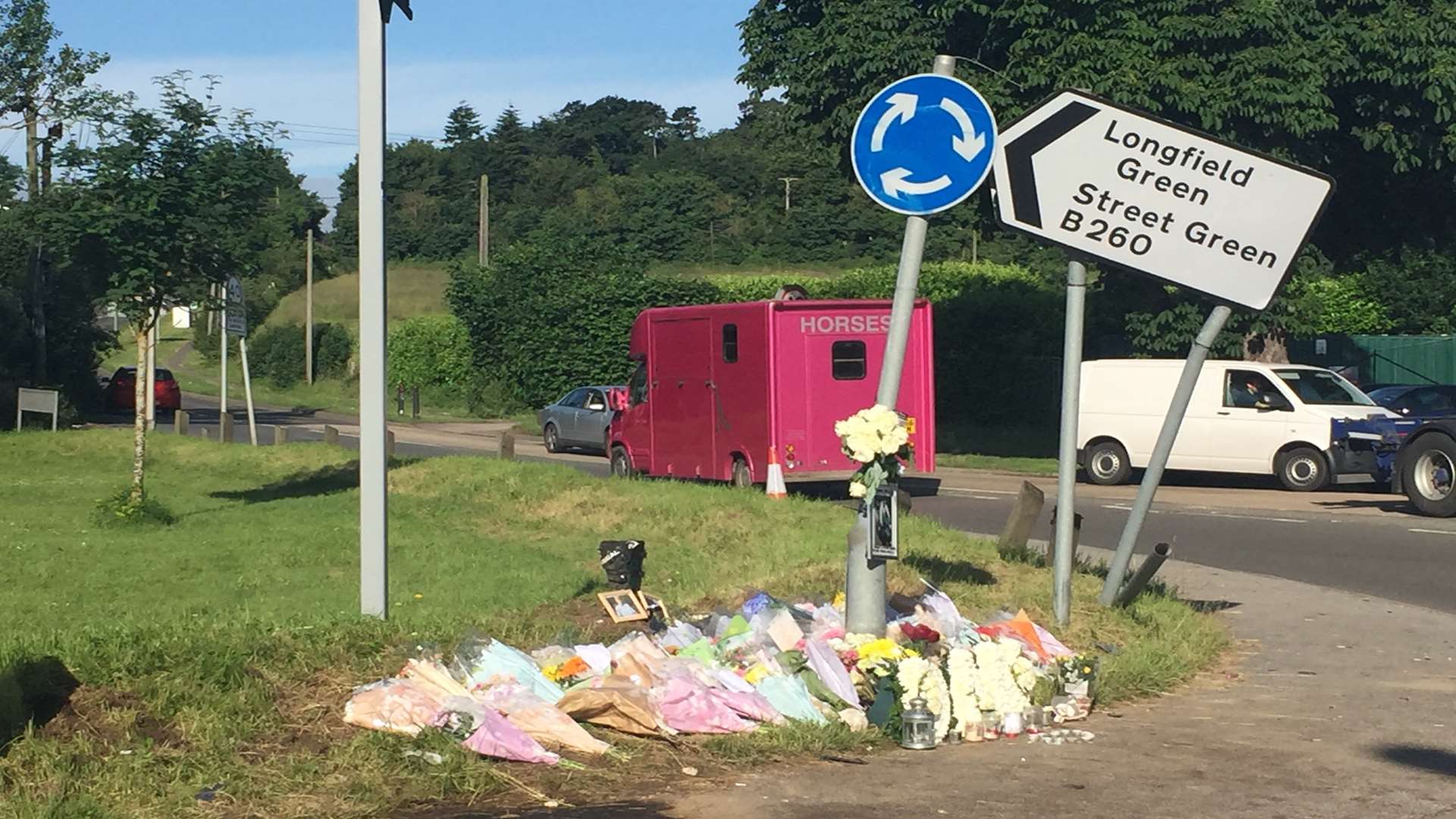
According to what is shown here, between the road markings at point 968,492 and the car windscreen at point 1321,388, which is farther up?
the car windscreen at point 1321,388

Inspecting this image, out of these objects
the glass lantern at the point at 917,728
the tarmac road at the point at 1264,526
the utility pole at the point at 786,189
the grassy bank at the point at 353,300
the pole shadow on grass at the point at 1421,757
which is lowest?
the tarmac road at the point at 1264,526

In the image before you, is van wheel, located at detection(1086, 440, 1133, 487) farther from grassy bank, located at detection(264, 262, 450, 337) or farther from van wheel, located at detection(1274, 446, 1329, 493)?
grassy bank, located at detection(264, 262, 450, 337)

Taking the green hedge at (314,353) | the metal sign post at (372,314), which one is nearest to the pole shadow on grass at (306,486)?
the metal sign post at (372,314)

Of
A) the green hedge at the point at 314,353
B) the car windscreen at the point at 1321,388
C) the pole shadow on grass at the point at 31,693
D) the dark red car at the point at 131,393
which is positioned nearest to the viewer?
the pole shadow on grass at the point at 31,693

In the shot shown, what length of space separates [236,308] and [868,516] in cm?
1731

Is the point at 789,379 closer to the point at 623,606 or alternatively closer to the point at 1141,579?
the point at 1141,579

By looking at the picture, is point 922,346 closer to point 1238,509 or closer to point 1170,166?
point 1238,509

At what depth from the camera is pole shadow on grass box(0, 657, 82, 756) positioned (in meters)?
6.38

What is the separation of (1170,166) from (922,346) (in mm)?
11618

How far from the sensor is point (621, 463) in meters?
25.6

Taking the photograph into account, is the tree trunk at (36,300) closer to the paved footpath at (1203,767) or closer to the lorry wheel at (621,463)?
the lorry wheel at (621,463)

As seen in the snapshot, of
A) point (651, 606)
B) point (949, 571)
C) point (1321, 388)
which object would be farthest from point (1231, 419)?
point (651, 606)

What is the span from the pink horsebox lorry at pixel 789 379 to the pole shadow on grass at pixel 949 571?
8520mm

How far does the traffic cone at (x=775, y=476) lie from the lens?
20047 millimetres
